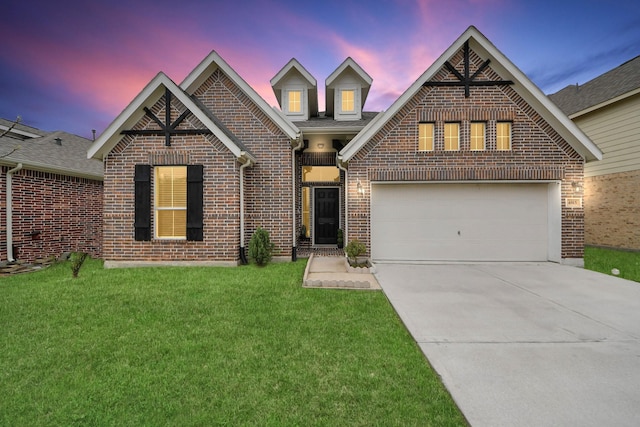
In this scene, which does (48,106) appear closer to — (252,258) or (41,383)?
(252,258)

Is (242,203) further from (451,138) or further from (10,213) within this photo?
(10,213)

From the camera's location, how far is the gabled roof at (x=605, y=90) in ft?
37.1

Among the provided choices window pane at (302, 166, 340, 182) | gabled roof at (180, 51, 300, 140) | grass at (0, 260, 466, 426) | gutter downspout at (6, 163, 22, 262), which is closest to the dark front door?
window pane at (302, 166, 340, 182)

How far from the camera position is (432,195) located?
336 inches

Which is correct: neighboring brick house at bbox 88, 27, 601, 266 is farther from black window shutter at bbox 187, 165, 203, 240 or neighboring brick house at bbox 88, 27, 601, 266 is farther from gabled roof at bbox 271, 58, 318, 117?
gabled roof at bbox 271, 58, 318, 117

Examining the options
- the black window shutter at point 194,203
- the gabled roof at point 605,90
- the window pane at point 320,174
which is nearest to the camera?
the black window shutter at point 194,203

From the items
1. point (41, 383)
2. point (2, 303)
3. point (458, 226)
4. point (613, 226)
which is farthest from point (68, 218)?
point (613, 226)

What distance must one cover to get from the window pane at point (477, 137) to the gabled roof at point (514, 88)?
1533mm

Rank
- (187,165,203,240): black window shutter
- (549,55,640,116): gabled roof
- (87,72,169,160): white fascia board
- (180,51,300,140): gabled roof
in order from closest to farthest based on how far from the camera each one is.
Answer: (87,72,169,160): white fascia board, (187,165,203,240): black window shutter, (180,51,300,140): gabled roof, (549,55,640,116): gabled roof

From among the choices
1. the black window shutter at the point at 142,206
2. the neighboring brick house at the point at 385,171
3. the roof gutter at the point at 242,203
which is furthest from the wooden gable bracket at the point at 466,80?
the black window shutter at the point at 142,206

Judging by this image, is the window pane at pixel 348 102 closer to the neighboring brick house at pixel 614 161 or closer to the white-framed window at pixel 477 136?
the white-framed window at pixel 477 136

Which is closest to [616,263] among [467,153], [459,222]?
[459,222]

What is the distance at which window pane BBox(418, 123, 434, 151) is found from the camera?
27.6 ft

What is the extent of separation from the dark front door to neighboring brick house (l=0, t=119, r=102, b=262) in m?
8.23
